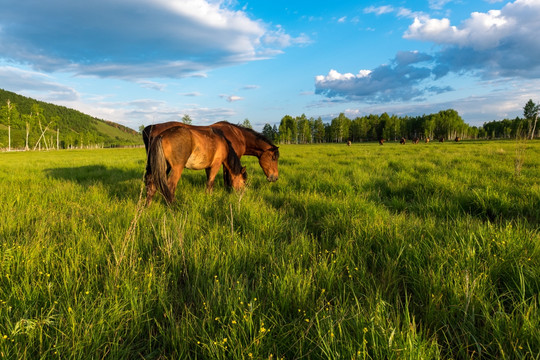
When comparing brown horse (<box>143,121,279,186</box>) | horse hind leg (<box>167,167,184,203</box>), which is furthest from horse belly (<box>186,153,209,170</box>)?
brown horse (<box>143,121,279,186</box>)

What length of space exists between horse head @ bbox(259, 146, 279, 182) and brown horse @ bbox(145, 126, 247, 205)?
120 cm

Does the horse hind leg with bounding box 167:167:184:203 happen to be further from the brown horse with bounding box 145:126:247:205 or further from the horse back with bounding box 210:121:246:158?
the horse back with bounding box 210:121:246:158

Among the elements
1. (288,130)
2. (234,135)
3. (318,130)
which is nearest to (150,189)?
(234,135)

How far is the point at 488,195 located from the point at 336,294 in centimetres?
431

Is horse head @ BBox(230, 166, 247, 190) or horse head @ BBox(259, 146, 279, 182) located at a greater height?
horse head @ BBox(259, 146, 279, 182)

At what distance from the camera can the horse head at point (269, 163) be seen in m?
7.75

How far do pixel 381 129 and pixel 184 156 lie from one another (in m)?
119

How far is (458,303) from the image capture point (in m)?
1.73

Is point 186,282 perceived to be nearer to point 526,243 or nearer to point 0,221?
point 0,221

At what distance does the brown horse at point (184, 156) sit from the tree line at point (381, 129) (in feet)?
310

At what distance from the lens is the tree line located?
99938 millimetres

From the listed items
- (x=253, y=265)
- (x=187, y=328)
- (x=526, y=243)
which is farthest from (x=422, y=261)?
(x=187, y=328)

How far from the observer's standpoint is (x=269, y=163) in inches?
308

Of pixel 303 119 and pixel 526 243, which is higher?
pixel 303 119
